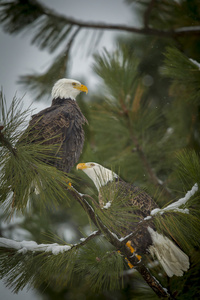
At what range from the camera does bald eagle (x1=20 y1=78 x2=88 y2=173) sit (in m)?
1.40

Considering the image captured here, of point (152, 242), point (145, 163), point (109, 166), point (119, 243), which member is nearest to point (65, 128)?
point (109, 166)

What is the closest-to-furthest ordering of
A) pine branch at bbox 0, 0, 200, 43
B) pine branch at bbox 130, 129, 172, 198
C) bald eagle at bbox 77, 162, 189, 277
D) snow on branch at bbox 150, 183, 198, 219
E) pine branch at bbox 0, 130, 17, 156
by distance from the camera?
1. pine branch at bbox 0, 130, 17, 156
2. snow on branch at bbox 150, 183, 198, 219
3. bald eagle at bbox 77, 162, 189, 277
4. pine branch at bbox 0, 0, 200, 43
5. pine branch at bbox 130, 129, 172, 198

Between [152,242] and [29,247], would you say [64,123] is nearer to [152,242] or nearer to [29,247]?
[29,247]

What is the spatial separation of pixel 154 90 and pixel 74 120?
69.7 inches

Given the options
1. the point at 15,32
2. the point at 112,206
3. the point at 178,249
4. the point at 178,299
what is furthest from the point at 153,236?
the point at 15,32

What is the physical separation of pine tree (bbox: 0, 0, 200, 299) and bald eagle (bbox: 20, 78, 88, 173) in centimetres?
10

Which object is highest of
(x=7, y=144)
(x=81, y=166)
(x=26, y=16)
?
(x=26, y=16)

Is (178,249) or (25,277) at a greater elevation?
(25,277)

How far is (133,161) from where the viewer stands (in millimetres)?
2377

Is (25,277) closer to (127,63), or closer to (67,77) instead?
(67,77)

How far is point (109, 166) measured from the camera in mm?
1690

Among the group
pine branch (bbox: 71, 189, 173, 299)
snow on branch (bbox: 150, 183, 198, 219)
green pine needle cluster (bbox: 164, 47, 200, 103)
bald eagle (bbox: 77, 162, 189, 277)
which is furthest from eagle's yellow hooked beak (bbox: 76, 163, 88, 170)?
green pine needle cluster (bbox: 164, 47, 200, 103)

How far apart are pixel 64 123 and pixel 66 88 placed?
0.92 ft

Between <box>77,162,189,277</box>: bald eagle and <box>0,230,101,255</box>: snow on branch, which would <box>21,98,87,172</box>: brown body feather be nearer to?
<box>77,162,189,277</box>: bald eagle
